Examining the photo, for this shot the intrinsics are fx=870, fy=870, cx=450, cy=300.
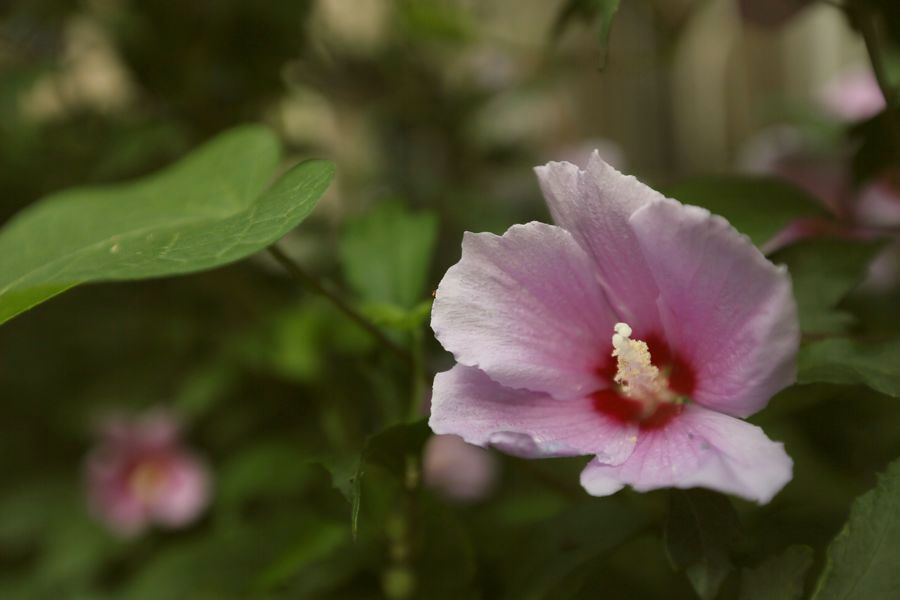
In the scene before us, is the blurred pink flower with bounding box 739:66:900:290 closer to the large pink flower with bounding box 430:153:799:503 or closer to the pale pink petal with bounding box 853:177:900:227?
the pale pink petal with bounding box 853:177:900:227

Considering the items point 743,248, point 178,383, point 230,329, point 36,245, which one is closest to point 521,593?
point 743,248

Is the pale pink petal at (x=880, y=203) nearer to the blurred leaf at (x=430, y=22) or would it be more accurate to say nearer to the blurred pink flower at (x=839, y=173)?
the blurred pink flower at (x=839, y=173)

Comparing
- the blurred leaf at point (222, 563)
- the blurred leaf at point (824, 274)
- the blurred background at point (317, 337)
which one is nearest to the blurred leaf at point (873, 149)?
the blurred background at point (317, 337)

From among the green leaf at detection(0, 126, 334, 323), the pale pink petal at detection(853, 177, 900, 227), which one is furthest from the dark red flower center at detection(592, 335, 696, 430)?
the pale pink petal at detection(853, 177, 900, 227)

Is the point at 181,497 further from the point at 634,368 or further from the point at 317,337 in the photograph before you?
the point at 634,368

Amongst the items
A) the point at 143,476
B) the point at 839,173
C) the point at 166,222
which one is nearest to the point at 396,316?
the point at 166,222
